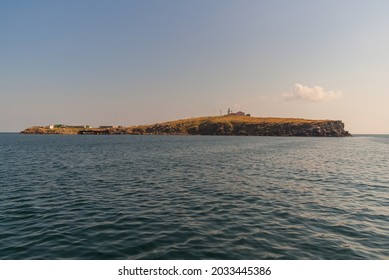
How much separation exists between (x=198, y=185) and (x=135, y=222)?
45.2ft

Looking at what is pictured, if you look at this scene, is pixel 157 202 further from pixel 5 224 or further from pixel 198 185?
pixel 5 224

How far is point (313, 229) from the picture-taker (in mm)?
17438

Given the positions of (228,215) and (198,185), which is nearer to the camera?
(228,215)

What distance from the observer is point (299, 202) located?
24.1 m
